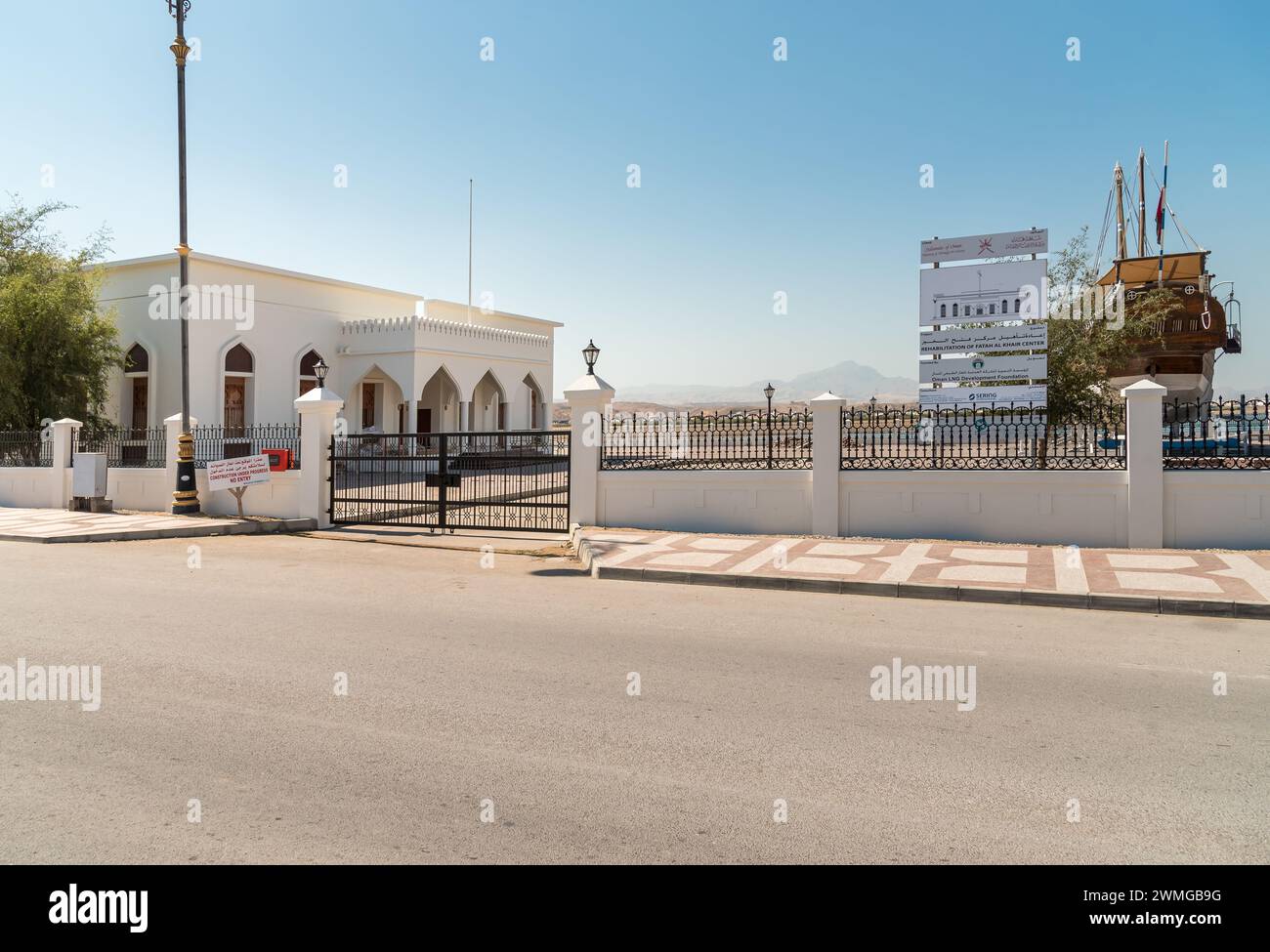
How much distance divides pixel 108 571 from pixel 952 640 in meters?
10.3

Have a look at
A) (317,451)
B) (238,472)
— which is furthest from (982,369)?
(238,472)

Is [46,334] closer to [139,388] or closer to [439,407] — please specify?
[139,388]

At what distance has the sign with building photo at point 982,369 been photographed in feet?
47.5

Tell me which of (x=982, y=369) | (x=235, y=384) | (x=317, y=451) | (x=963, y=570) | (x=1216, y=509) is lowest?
(x=963, y=570)

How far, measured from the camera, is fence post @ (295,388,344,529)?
17234mm

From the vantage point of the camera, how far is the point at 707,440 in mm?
14875

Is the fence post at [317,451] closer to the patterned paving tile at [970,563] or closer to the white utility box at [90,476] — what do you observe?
the white utility box at [90,476]

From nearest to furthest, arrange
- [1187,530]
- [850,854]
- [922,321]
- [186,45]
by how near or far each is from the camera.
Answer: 1. [850,854]
2. [1187,530]
3. [922,321]
4. [186,45]

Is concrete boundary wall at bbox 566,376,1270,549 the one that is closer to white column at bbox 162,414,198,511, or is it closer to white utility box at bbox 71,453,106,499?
white column at bbox 162,414,198,511

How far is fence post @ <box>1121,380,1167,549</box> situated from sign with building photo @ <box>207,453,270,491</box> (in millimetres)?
15450

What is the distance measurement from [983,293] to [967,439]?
277 centimetres

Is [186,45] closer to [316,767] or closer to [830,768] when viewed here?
[316,767]

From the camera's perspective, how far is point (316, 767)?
4344 millimetres
